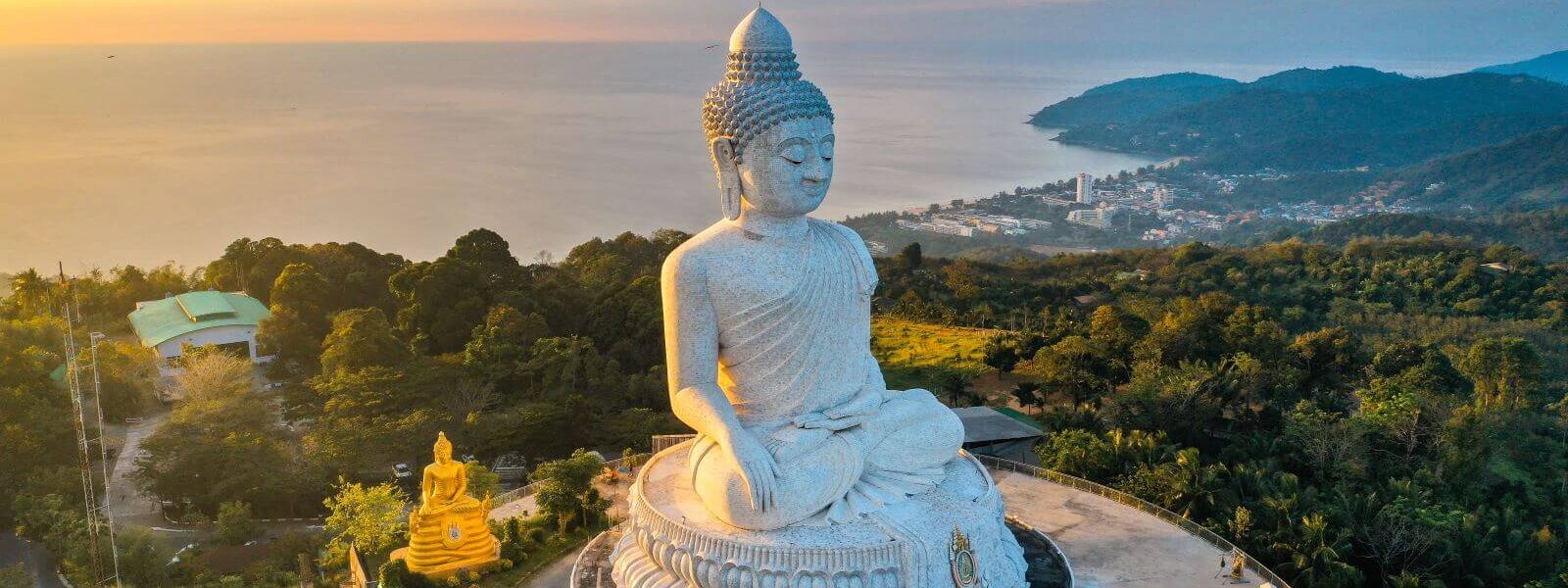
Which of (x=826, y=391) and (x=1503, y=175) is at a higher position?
(x=826, y=391)

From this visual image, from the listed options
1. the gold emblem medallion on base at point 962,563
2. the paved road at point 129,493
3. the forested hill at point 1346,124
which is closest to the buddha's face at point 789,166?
the gold emblem medallion on base at point 962,563

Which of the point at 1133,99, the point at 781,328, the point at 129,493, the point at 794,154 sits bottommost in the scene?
the point at 129,493

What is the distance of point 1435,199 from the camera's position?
240 ft

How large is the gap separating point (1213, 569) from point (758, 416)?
5.45 meters

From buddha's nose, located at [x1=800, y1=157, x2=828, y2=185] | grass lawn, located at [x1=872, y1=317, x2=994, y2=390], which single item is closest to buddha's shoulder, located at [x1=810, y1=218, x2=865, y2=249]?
buddha's nose, located at [x1=800, y1=157, x2=828, y2=185]

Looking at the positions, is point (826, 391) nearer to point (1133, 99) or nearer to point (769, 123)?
point (769, 123)

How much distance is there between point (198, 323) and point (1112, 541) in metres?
17.7

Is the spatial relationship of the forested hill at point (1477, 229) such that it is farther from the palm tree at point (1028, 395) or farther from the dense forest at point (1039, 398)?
the palm tree at point (1028, 395)

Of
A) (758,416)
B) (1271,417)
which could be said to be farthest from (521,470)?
(1271,417)

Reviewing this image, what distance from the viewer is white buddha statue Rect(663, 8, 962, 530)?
903 centimetres

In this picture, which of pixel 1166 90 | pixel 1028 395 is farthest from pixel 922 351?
pixel 1166 90

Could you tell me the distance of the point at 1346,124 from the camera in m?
94.9

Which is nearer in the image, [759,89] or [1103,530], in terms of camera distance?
[759,89]

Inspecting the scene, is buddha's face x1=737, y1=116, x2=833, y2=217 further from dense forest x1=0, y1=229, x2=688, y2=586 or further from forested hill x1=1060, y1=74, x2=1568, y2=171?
forested hill x1=1060, y1=74, x2=1568, y2=171
